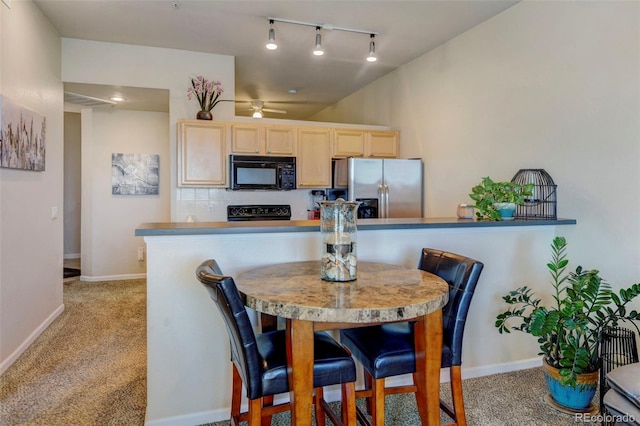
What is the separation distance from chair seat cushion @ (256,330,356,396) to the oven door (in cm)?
287

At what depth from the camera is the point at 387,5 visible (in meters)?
3.12

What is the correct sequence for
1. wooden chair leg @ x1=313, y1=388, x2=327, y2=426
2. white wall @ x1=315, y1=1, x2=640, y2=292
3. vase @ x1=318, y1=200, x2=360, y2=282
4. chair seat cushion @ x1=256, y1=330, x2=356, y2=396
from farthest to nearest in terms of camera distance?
white wall @ x1=315, y1=1, x2=640, y2=292
wooden chair leg @ x1=313, y1=388, x2=327, y2=426
vase @ x1=318, y1=200, x2=360, y2=282
chair seat cushion @ x1=256, y1=330, x2=356, y2=396

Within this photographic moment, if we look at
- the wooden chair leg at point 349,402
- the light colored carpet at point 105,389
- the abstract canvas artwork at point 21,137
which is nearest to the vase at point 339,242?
the wooden chair leg at point 349,402

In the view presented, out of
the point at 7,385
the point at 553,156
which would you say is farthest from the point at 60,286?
the point at 553,156

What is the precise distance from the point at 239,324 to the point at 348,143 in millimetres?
3592

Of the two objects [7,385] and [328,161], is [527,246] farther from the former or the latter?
[7,385]

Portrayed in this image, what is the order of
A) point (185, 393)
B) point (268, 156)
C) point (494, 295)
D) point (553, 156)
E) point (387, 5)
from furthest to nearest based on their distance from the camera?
point (268, 156), point (387, 5), point (553, 156), point (494, 295), point (185, 393)

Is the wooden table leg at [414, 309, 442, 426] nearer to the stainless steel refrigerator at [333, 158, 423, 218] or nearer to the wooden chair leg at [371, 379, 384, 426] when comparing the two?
the wooden chair leg at [371, 379, 384, 426]

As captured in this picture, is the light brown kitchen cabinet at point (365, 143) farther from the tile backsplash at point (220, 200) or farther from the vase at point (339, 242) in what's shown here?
the vase at point (339, 242)

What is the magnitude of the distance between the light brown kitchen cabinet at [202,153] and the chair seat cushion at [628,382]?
366 cm

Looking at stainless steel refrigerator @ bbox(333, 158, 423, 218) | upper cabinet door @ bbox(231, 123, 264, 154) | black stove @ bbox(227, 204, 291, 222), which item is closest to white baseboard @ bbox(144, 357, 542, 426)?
stainless steel refrigerator @ bbox(333, 158, 423, 218)

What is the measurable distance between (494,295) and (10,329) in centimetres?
347

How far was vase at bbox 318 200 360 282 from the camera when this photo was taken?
167 cm

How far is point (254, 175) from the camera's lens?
4320 millimetres
